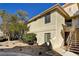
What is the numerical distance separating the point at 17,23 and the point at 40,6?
1163 mm

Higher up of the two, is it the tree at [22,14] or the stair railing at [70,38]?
the tree at [22,14]

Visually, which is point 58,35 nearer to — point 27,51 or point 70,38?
point 70,38

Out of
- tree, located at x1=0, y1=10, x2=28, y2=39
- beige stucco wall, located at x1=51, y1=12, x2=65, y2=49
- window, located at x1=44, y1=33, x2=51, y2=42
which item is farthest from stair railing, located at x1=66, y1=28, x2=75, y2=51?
tree, located at x1=0, y1=10, x2=28, y2=39

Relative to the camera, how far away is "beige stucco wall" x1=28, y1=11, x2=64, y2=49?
7973 millimetres

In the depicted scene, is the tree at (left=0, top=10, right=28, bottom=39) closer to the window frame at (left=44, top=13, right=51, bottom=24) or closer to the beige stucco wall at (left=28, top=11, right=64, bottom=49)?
the beige stucco wall at (left=28, top=11, right=64, bottom=49)

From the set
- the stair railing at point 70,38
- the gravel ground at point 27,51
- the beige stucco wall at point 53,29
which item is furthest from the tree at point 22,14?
the stair railing at point 70,38

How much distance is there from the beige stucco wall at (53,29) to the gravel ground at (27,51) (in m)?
0.34

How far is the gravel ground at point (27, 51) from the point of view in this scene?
24.3ft

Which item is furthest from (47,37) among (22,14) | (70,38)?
(22,14)

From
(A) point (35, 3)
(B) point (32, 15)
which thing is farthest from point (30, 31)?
(A) point (35, 3)

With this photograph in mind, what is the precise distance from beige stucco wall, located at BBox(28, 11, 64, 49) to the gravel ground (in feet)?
1.12

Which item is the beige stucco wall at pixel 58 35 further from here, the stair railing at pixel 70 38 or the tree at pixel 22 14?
the tree at pixel 22 14

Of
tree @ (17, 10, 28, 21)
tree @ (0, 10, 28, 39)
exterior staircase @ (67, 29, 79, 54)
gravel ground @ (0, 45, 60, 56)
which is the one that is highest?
tree @ (17, 10, 28, 21)

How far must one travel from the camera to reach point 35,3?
7195mm
